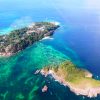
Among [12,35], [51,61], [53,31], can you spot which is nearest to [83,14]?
[53,31]

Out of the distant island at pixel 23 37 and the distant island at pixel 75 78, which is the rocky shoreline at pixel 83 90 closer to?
the distant island at pixel 75 78

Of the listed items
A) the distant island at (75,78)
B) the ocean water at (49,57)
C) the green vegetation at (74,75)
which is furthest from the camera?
the green vegetation at (74,75)

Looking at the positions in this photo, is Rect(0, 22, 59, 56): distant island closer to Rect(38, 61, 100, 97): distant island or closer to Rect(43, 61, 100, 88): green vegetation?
Rect(38, 61, 100, 97): distant island

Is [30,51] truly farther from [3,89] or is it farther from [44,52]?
[3,89]

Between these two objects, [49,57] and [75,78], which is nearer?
[75,78]

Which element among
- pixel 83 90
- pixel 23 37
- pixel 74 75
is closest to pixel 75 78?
pixel 74 75

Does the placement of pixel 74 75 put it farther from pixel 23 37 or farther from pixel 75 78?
pixel 23 37

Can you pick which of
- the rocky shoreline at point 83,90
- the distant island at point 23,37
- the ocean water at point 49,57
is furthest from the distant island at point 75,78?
the distant island at point 23,37
